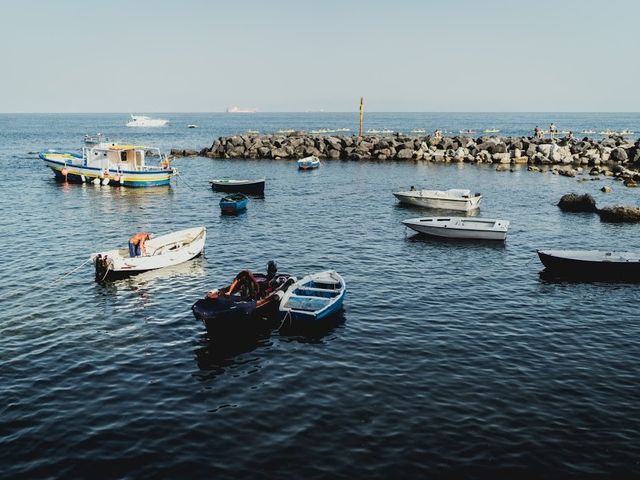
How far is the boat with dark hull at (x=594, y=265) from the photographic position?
30672mm

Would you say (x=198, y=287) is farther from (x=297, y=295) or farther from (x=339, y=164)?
(x=339, y=164)

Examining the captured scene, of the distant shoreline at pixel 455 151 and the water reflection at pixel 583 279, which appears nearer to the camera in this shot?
the water reflection at pixel 583 279

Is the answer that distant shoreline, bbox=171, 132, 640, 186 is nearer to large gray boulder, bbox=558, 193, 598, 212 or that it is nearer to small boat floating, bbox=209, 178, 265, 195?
large gray boulder, bbox=558, 193, 598, 212

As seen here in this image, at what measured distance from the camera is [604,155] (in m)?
85.8

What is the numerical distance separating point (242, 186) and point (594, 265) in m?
39.6

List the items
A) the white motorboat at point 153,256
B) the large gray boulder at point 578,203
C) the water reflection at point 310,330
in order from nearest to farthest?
the water reflection at point 310,330 < the white motorboat at point 153,256 < the large gray boulder at point 578,203

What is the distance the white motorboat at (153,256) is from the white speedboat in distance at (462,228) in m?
15.9

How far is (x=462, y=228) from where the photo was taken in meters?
39.8

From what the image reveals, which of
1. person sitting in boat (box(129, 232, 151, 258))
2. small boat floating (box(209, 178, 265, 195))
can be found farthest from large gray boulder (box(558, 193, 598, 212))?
person sitting in boat (box(129, 232, 151, 258))

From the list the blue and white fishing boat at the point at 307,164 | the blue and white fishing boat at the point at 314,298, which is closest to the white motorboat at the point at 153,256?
the blue and white fishing boat at the point at 314,298

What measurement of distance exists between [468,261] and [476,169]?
50931 mm

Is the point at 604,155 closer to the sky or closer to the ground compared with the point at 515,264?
closer to the sky

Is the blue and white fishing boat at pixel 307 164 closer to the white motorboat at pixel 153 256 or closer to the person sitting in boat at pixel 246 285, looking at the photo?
the white motorboat at pixel 153 256

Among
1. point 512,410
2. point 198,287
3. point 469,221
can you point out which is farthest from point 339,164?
point 512,410
